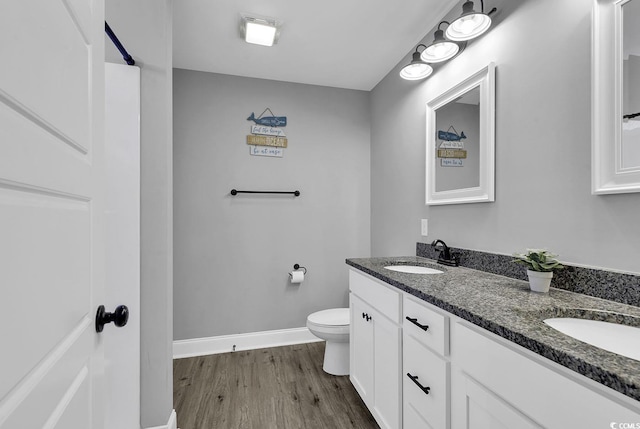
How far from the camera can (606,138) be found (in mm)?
1076

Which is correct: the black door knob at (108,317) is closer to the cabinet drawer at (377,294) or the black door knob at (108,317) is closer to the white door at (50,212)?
the white door at (50,212)

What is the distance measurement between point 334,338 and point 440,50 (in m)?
2.04

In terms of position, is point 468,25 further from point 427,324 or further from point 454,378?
point 454,378

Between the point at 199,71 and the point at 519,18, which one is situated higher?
the point at 199,71

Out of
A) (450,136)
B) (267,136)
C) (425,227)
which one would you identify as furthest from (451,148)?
(267,136)

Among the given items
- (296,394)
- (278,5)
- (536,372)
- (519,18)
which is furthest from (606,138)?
(296,394)

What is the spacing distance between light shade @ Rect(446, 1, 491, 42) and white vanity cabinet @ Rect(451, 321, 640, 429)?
147 cm

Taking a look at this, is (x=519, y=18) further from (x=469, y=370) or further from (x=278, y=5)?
(x=469, y=370)

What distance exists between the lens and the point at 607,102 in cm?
107

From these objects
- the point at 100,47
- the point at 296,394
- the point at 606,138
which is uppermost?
the point at 100,47

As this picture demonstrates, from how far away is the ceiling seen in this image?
1872 millimetres

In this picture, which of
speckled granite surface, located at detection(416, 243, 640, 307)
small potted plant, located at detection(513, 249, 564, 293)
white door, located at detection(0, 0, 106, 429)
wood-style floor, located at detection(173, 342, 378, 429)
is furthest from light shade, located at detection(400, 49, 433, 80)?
wood-style floor, located at detection(173, 342, 378, 429)

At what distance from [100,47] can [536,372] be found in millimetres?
1348

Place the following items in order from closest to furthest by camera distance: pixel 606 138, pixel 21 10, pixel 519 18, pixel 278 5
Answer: pixel 21 10, pixel 606 138, pixel 519 18, pixel 278 5
